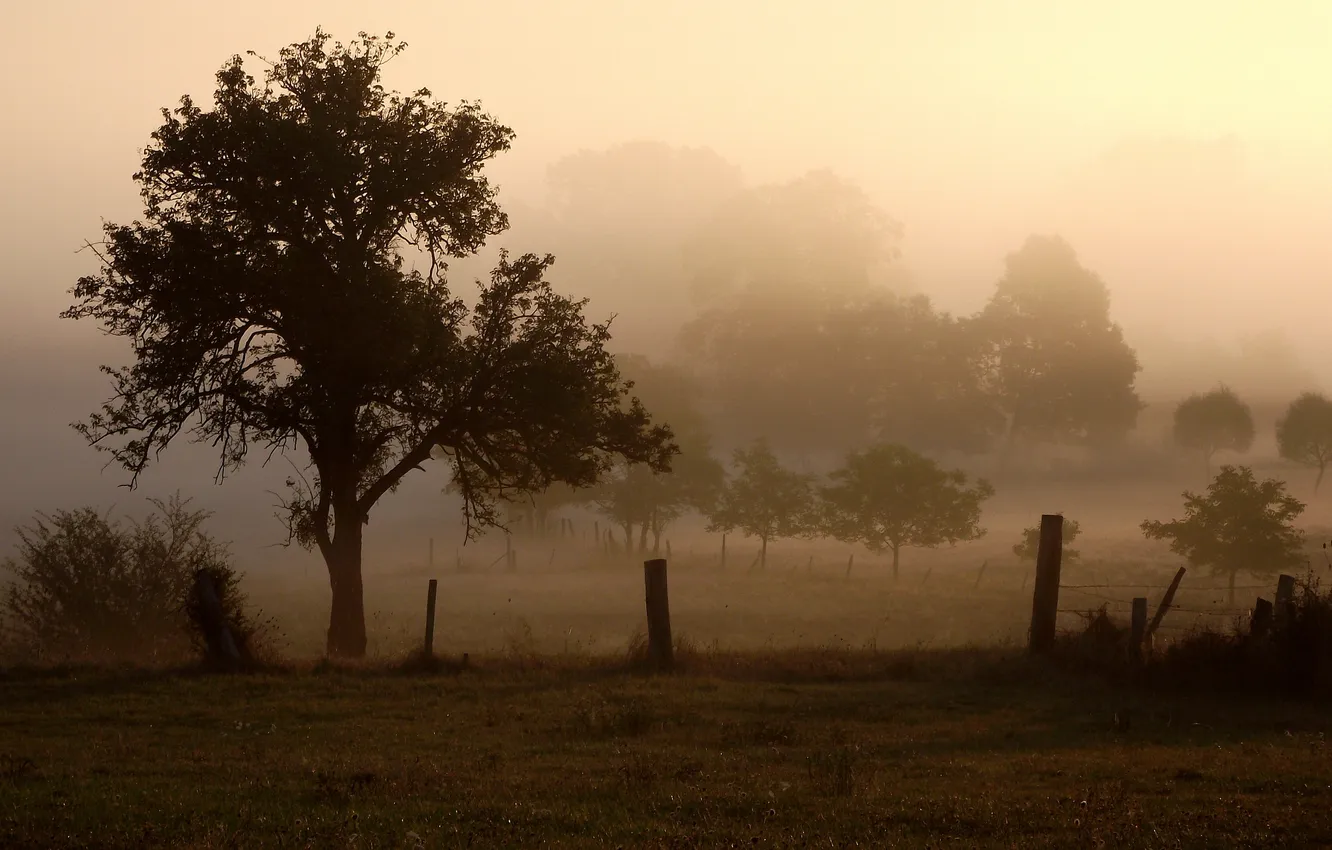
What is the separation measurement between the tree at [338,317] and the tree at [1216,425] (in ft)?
346

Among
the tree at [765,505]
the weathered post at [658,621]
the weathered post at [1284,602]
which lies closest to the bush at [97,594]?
the weathered post at [658,621]

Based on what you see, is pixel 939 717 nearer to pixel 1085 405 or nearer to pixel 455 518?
pixel 1085 405

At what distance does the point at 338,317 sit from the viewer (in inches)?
993

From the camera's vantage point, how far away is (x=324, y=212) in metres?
26.6

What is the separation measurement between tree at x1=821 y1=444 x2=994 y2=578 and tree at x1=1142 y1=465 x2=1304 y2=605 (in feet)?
44.1

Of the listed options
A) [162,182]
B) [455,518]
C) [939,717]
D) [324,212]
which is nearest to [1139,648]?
[939,717]

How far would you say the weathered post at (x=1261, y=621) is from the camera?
63.5ft

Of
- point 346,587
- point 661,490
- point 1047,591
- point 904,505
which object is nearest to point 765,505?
point 661,490

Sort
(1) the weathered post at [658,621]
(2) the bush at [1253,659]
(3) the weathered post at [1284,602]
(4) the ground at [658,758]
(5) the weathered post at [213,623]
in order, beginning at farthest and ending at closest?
(1) the weathered post at [658,621] → (5) the weathered post at [213,623] → (3) the weathered post at [1284,602] → (2) the bush at [1253,659] → (4) the ground at [658,758]

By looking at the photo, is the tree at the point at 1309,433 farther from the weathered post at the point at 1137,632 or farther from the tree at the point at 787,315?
the weathered post at the point at 1137,632

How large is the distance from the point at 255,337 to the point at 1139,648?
20854 millimetres

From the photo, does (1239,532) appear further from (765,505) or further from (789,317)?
(789,317)

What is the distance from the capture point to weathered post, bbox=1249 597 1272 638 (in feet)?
63.5

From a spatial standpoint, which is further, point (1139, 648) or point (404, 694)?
point (1139, 648)
